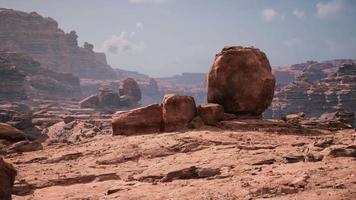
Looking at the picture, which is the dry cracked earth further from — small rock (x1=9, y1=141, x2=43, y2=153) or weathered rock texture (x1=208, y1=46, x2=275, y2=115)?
weathered rock texture (x1=208, y1=46, x2=275, y2=115)

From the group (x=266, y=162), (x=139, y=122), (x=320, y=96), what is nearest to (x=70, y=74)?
(x=320, y=96)

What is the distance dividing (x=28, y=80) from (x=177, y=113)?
10941 centimetres

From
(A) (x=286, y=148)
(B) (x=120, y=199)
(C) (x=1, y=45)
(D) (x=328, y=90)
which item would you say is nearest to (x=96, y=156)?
(B) (x=120, y=199)

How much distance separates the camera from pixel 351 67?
85375mm

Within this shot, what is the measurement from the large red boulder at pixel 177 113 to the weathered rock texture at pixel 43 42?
461ft

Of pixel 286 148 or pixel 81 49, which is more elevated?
pixel 81 49

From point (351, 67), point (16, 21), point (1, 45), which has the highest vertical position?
point (16, 21)

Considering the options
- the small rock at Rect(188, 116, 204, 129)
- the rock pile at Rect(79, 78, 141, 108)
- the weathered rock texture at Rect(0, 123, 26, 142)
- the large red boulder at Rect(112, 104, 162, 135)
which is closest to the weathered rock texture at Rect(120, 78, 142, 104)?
the rock pile at Rect(79, 78, 141, 108)

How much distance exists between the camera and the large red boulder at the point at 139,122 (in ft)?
59.5

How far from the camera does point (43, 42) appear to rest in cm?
16662

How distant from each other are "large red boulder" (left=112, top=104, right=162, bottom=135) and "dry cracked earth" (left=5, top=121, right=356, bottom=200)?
3.05ft

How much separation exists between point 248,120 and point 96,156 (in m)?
7.80

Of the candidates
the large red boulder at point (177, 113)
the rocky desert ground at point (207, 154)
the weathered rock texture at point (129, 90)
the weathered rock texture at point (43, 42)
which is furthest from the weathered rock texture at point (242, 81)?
the weathered rock texture at point (43, 42)

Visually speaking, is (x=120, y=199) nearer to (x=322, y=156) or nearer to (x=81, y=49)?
(x=322, y=156)
